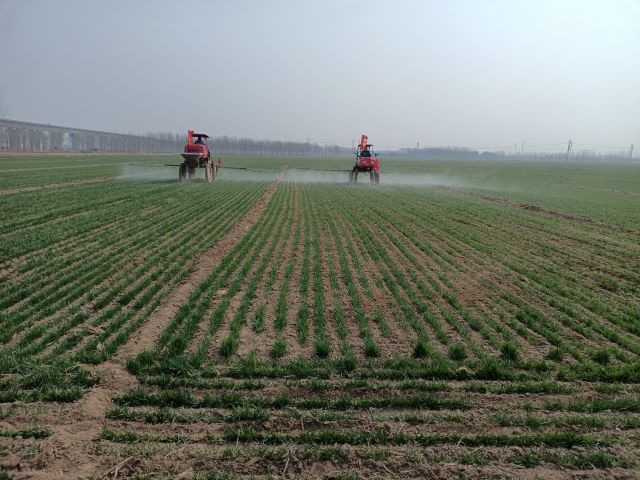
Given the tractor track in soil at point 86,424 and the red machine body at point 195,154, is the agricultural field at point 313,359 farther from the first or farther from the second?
the red machine body at point 195,154

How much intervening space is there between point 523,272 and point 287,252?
629 centimetres

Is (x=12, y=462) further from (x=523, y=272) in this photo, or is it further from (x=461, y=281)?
(x=523, y=272)

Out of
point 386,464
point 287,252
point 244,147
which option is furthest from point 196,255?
point 244,147

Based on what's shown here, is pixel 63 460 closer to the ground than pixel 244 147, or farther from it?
closer to the ground

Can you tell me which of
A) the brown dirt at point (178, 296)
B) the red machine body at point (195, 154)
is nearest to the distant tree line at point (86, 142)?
the red machine body at point (195, 154)

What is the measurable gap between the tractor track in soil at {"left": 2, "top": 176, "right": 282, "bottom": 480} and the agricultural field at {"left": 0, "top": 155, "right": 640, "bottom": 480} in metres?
0.02

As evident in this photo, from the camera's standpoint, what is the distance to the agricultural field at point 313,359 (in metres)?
3.80

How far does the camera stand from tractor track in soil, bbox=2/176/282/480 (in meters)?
3.50

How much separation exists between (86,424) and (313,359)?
9.19 feet

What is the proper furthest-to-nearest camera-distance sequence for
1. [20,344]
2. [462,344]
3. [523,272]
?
[523,272]
[462,344]
[20,344]

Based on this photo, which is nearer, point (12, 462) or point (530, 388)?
point (12, 462)

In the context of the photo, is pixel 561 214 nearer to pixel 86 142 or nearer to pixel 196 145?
pixel 196 145

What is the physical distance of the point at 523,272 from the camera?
1002 centimetres

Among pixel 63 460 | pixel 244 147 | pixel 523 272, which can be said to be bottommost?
pixel 63 460
